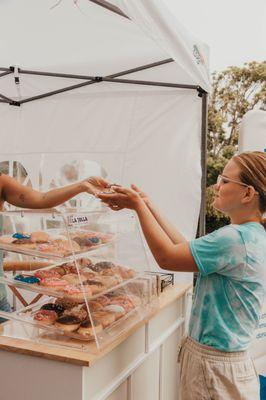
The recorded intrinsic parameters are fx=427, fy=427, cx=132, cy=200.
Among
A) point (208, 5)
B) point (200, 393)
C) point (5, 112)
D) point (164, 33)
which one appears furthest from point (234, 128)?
point (200, 393)

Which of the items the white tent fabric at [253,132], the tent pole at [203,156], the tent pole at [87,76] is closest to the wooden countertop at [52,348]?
the tent pole at [203,156]

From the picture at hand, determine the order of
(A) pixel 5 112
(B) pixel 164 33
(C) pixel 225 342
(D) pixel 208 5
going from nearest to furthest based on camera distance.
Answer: (C) pixel 225 342 < (B) pixel 164 33 < (A) pixel 5 112 < (D) pixel 208 5

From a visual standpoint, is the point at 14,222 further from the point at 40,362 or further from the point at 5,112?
the point at 5,112

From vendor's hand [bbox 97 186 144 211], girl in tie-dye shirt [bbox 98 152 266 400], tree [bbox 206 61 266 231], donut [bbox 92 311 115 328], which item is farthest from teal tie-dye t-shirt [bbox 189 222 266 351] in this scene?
tree [bbox 206 61 266 231]

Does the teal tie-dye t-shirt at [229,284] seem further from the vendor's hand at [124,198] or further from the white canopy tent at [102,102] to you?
the white canopy tent at [102,102]

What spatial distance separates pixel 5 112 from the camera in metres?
4.70

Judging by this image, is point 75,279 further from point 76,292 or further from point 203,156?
point 203,156

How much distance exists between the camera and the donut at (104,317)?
6.39 ft

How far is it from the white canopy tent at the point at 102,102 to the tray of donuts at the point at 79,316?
1.78m

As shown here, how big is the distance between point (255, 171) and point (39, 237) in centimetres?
107

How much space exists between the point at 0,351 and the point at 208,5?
22716 millimetres

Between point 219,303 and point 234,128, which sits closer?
point 219,303

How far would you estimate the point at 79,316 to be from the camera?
6.26ft

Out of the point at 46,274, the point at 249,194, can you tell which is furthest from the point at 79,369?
the point at 249,194
